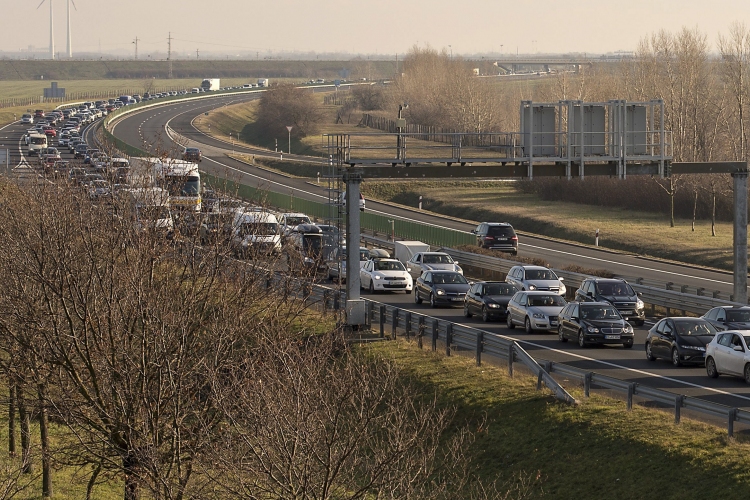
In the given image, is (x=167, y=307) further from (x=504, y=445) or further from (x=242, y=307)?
(x=504, y=445)

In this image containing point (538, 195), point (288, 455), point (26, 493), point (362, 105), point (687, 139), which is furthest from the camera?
point (362, 105)

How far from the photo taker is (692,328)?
97.0ft

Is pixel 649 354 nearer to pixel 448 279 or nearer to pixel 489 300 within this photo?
pixel 489 300

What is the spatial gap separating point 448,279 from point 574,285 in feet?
17.6

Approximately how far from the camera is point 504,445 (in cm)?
2597

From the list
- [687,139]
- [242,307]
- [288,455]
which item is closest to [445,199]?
[687,139]

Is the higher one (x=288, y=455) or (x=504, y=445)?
(x=288, y=455)

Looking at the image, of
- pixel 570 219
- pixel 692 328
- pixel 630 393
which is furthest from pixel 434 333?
pixel 570 219

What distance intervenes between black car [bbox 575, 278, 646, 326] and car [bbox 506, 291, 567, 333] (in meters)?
1.83

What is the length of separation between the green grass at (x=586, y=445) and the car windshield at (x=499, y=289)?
8375 millimetres

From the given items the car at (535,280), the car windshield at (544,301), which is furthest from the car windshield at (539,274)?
the car windshield at (544,301)

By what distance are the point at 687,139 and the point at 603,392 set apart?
63.3 metres

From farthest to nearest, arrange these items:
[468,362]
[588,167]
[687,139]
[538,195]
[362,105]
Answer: [362,105] < [538,195] < [687,139] < [588,167] < [468,362]

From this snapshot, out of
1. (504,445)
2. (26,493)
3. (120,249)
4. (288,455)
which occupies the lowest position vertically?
(26,493)
